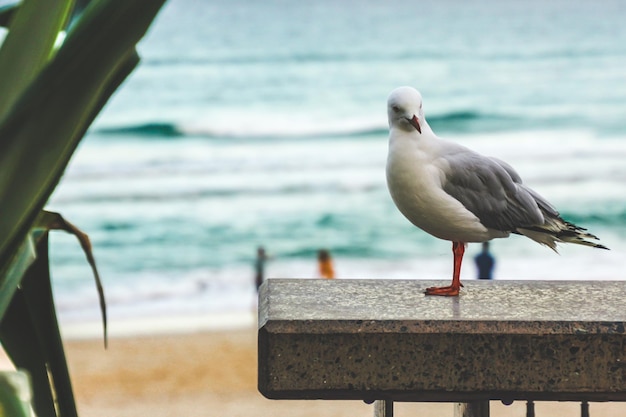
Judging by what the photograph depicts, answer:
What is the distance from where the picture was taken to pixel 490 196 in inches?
83.9

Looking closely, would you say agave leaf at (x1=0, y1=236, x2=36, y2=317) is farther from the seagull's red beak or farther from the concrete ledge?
the seagull's red beak

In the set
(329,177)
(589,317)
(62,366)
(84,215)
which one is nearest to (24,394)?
(62,366)

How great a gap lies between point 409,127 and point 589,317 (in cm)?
57

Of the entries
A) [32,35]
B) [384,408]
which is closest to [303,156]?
[384,408]

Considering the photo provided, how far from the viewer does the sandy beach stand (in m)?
7.61

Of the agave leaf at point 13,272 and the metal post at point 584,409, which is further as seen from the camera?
the metal post at point 584,409

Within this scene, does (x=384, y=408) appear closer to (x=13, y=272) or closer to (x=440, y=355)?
(x=440, y=355)

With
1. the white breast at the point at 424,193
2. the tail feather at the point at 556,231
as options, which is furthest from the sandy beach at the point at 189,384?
the white breast at the point at 424,193

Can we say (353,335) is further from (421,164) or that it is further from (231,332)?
(231,332)

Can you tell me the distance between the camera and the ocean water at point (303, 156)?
1378 cm

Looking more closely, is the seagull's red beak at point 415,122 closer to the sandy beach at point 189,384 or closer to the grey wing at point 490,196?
the grey wing at point 490,196

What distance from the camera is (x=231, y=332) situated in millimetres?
10648

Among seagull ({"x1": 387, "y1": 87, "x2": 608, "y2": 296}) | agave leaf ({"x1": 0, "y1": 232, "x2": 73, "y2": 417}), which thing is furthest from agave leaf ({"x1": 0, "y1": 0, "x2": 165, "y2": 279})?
seagull ({"x1": 387, "y1": 87, "x2": 608, "y2": 296})

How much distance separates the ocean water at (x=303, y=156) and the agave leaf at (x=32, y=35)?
1045 centimetres
